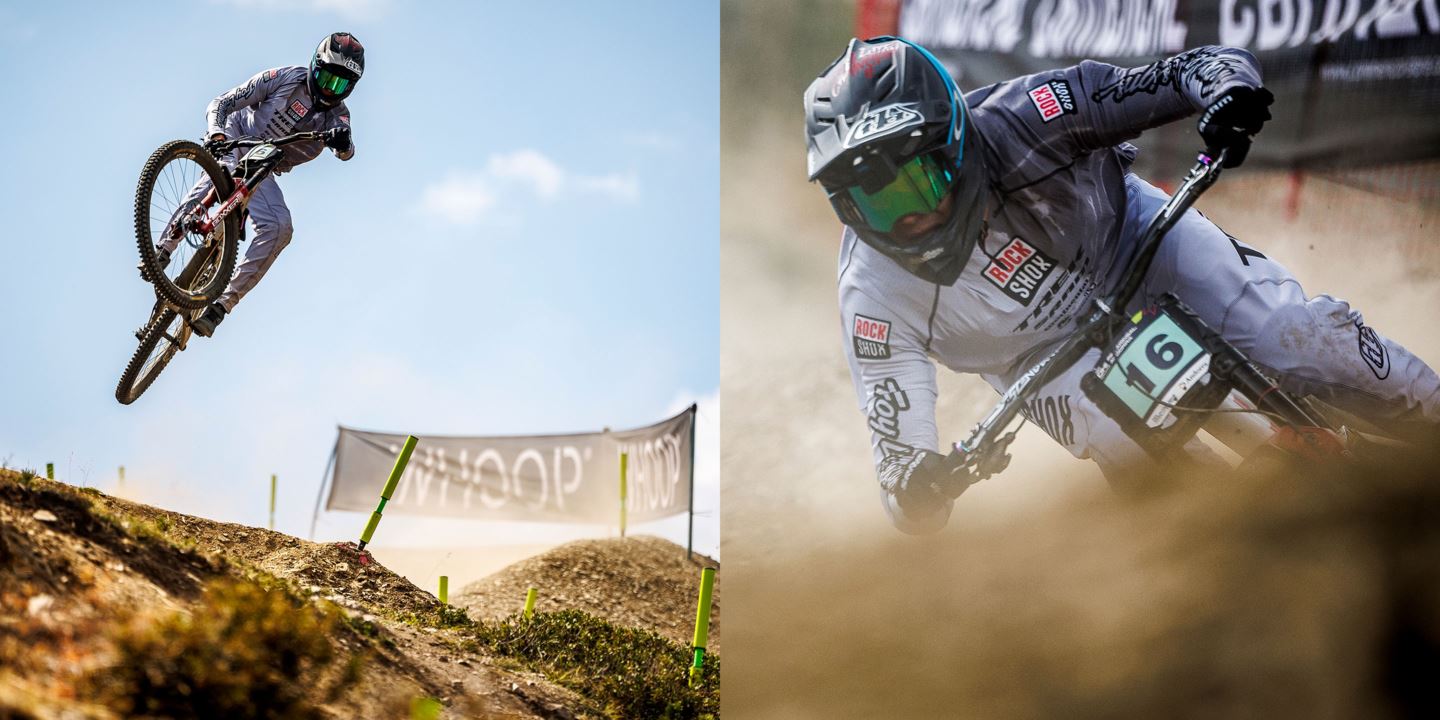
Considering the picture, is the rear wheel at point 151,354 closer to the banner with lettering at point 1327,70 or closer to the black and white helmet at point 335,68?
the black and white helmet at point 335,68

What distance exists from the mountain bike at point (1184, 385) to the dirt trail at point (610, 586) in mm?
5846

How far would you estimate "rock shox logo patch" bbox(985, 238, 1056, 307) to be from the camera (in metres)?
6.70

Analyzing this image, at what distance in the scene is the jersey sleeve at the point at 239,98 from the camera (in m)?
8.38

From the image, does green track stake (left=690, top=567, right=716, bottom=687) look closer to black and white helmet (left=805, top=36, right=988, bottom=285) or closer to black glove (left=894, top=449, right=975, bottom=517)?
black glove (left=894, top=449, right=975, bottom=517)

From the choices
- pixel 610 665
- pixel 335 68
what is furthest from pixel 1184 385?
pixel 335 68

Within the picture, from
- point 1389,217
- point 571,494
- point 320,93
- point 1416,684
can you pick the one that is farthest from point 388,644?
point 571,494

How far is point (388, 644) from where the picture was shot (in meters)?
6.47

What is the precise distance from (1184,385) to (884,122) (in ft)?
7.28

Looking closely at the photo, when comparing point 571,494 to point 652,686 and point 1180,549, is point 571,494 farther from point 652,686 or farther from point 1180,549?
point 1180,549

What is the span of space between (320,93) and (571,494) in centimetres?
645

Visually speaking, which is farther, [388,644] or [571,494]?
[571,494]

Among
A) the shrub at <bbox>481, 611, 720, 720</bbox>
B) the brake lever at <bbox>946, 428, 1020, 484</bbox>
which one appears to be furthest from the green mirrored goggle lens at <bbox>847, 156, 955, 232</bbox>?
the shrub at <bbox>481, 611, 720, 720</bbox>

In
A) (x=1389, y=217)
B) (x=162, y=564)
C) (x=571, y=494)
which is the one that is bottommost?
(x=162, y=564)

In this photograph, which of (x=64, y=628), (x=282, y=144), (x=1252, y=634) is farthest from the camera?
(x=282, y=144)
